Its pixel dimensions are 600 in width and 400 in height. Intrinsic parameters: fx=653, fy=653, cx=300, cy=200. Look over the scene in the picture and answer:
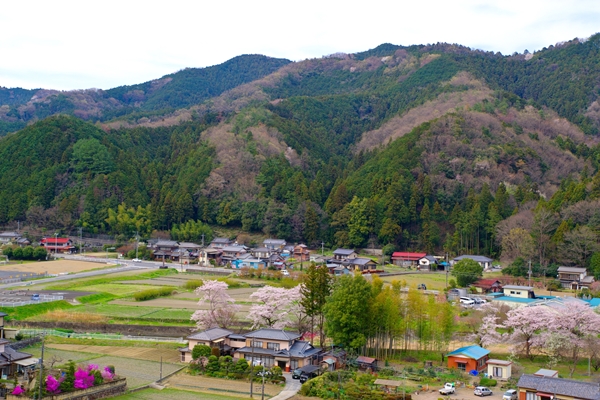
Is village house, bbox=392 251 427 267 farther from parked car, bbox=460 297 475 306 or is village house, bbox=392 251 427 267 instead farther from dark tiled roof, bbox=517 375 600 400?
dark tiled roof, bbox=517 375 600 400

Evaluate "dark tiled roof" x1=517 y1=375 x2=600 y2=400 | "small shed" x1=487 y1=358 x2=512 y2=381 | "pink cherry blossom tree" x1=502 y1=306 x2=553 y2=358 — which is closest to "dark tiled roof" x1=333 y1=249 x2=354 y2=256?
"pink cherry blossom tree" x1=502 y1=306 x2=553 y2=358

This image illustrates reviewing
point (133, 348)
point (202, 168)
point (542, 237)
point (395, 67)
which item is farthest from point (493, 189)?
point (395, 67)

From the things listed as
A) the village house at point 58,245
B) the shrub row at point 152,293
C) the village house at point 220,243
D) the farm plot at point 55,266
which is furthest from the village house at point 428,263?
the village house at point 58,245

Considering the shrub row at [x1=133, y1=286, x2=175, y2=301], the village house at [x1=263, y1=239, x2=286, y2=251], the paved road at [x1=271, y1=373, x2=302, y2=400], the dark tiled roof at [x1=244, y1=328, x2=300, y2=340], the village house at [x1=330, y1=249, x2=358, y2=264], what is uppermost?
the village house at [x1=263, y1=239, x2=286, y2=251]

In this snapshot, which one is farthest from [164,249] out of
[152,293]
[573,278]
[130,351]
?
[573,278]

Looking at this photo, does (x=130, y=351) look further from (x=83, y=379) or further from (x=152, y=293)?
(x=152, y=293)

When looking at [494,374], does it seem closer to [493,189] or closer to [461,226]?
[461,226]

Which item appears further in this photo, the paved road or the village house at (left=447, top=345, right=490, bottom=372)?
the village house at (left=447, top=345, right=490, bottom=372)
